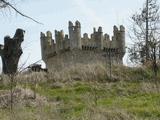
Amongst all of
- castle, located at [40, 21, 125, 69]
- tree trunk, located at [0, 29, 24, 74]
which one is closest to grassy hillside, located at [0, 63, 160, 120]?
tree trunk, located at [0, 29, 24, 74]

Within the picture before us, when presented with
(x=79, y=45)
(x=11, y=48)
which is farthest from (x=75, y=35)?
(x=11, y=48)

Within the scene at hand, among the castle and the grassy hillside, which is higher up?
the castle

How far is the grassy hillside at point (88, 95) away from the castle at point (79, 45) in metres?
41.0

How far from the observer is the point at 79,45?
69688 mm

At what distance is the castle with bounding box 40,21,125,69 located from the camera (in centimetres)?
6881

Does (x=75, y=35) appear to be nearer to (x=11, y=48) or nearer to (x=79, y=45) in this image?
(x=79, y=45)

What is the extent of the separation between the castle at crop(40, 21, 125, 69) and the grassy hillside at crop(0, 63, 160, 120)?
41.0 meters

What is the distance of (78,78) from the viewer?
24.6 meters

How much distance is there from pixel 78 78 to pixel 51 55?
151ft

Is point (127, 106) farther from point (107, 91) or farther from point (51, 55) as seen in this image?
point (51, 55)

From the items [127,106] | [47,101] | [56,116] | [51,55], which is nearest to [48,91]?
[47,101]

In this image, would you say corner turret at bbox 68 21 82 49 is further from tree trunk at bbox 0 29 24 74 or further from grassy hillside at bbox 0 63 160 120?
grassy hillside at bbox 0 63 160 120

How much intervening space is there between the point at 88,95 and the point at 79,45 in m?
53.2

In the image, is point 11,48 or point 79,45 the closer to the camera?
point 11,48
